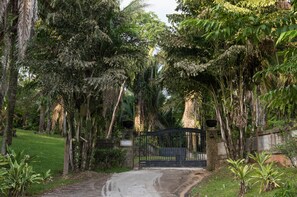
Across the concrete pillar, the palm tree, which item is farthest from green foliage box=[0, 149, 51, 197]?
the concrete pillar

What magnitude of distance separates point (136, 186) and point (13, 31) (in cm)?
741

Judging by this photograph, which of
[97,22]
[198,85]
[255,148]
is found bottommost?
[255,148]

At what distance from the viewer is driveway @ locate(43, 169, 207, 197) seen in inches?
425

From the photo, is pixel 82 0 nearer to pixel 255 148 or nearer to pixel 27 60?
pixel 27 60

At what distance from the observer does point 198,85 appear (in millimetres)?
14883

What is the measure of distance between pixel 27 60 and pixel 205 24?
11.9 metres

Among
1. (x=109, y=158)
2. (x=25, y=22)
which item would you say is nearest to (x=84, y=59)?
(x=25, y=22)

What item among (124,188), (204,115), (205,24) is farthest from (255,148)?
(204,115)

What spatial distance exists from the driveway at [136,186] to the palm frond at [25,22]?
189 inches

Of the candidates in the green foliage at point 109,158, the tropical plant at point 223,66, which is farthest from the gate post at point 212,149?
the green foliage at point 109,158

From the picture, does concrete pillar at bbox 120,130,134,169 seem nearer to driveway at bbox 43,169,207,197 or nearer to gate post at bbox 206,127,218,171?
driveway at bbox 43,169,207,197

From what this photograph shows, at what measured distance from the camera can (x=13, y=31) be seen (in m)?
13.5

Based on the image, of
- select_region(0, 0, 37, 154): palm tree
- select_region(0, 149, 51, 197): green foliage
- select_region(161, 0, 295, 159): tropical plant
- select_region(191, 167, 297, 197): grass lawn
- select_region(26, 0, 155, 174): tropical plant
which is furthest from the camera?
select_region(26, 0, 155, 174): tropical plant

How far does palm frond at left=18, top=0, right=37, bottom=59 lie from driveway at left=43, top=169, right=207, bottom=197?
189 inches
